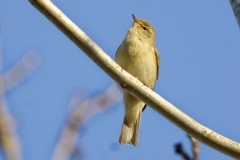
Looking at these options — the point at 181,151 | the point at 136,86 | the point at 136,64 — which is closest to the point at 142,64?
the point at 136,64

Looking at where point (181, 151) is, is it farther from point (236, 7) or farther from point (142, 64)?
point (142, 64)

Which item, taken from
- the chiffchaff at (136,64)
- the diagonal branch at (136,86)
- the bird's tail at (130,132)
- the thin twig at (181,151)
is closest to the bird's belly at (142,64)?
the chiffchaff at (136,64)

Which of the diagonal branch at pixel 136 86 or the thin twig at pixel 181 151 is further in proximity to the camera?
the diagonal branch at pixel 136 86

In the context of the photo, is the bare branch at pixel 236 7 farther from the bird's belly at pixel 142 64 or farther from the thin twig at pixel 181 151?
the bird's belly at pixel 142 64

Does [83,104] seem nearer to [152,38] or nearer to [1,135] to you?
[1,135]

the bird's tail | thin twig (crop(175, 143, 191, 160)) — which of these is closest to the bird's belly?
the bird's tail

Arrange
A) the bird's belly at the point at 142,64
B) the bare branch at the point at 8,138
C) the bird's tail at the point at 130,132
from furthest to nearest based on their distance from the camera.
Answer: the bird's tail at the point at 130,132, the bird's belly at the point at 142,64, the bare branch at the point at 8,138

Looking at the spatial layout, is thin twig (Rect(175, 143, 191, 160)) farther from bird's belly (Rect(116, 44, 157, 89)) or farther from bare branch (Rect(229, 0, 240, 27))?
bird's belly (Rect(116, 44, 157, 89))
